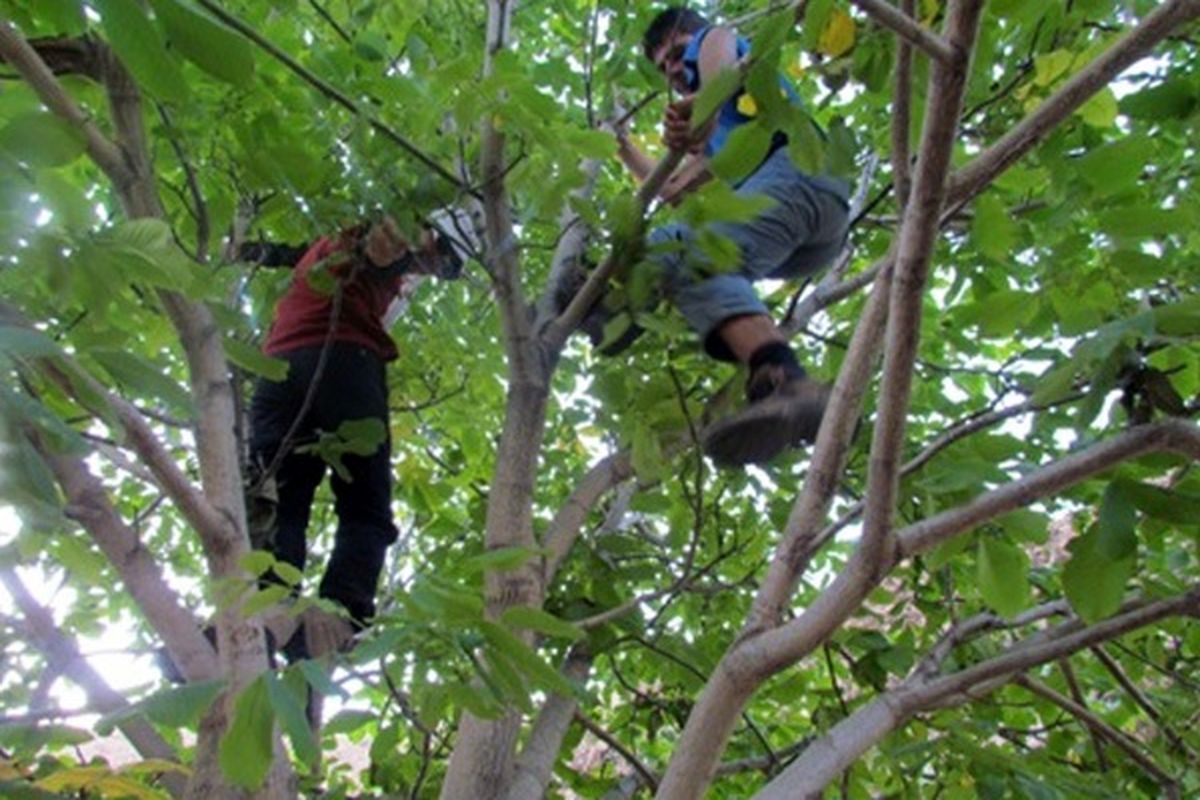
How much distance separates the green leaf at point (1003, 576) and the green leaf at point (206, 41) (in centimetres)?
139

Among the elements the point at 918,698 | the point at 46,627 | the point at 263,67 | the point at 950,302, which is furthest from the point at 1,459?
the point at 950,302

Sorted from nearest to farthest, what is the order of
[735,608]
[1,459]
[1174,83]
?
[1,459] < [1174,83] < [735,608]

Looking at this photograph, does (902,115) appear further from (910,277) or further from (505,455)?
(505,455)

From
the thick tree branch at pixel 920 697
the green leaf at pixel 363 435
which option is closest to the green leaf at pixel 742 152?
the thick tree branch at pixel 920 697

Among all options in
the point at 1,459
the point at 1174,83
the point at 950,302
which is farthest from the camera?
the point at 950,302

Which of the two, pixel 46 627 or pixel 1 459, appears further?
pixel 46 627

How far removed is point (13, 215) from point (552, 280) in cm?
172

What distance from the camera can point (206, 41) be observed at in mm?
1046

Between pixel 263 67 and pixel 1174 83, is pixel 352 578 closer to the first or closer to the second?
pixel 263 67

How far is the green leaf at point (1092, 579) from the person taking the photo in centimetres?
171

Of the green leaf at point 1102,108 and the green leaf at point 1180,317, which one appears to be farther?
the green leaf at point 1102,108

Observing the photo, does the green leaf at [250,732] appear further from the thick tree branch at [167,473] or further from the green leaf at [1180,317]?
the green leaf at [1180,317]

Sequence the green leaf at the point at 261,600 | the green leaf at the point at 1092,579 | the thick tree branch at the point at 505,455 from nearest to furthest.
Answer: the green leaf at the point at 261,600 → the green leaf at the point at 1092,579 → the thick tree branch at the point at 505,455

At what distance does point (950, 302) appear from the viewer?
3.20m
